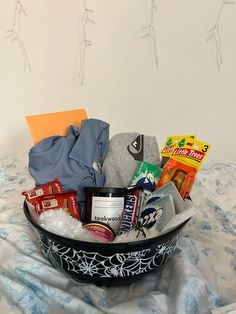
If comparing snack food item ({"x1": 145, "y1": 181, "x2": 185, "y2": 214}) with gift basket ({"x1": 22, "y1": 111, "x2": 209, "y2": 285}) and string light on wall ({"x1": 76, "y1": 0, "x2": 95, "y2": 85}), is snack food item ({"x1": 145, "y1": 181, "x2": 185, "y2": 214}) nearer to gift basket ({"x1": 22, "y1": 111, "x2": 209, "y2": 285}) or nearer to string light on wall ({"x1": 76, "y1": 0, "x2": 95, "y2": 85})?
gift basket ({"x1": 22, "y1": 111, "x2": 209, "y2": 285})

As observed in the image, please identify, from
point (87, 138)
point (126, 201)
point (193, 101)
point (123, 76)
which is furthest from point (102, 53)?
point (126, 201)

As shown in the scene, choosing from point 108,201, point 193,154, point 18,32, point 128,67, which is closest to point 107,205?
point 108,201

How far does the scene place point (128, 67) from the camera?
1.21 m

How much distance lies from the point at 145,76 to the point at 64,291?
A: 92 cm

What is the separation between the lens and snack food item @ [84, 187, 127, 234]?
0.56m

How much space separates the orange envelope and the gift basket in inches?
1.1

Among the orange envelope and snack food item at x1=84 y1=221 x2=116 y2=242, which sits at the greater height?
the orange envelope

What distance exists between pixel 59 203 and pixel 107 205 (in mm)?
87

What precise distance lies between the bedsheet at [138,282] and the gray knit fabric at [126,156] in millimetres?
179

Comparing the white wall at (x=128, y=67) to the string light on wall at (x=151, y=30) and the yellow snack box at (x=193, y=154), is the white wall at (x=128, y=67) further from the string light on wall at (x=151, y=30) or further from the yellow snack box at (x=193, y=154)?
the yellow snack box at (x=193, y=154)

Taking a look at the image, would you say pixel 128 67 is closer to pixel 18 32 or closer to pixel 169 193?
pixel 18 32

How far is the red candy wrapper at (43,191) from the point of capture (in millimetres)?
558

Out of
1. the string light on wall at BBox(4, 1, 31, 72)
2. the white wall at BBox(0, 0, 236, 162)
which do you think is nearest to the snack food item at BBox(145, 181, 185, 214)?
the white wall at BBox(0, 0, 236, 162)

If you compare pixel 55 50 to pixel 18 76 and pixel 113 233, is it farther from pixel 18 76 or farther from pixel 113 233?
pixel 113 233
